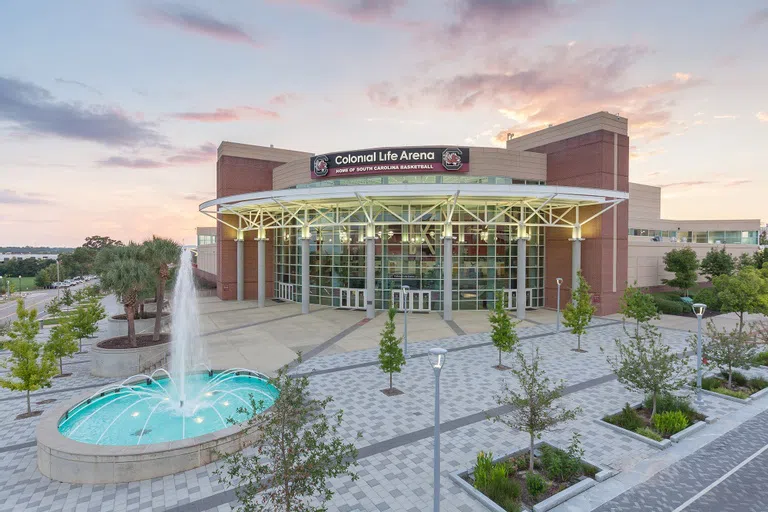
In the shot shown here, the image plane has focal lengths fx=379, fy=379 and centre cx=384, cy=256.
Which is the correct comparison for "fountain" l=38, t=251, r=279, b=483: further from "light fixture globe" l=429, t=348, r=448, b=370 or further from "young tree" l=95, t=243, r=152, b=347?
"light fixture globe" l=429, t=348, r=448, b=370

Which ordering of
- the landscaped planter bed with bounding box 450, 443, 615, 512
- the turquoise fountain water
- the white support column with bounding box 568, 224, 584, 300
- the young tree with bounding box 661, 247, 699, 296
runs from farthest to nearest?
the young tree with bounding box 661, 247, 699, 296
the white support column with bounding box 568, 224, 584, 300
the turquoise fountain water
the landscaped planter bed with bounding box 450, 443, 615, 512

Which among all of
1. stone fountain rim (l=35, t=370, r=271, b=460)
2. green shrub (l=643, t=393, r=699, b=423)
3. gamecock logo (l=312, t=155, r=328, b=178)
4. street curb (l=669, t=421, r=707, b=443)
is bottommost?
street curb (l=669, t=421, r=707, b=443)

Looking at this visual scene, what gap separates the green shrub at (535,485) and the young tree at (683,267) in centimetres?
3693

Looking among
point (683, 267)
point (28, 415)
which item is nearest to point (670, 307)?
point (683, 267)

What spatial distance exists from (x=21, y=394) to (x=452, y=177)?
98.4 feet

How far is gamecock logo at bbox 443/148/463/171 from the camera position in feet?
106

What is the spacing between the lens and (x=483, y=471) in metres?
8.82

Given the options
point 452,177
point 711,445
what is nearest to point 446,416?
point 711,445

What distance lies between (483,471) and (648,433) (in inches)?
236

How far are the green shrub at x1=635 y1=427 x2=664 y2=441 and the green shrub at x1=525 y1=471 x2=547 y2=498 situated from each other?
4.70 metres

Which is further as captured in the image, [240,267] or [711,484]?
[240,267]

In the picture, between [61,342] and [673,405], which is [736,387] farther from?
[61,342]

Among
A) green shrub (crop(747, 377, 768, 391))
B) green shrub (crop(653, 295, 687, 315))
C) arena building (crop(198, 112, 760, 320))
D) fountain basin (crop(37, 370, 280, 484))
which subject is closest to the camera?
fountain basin (crop(37, 370, 280, 484))

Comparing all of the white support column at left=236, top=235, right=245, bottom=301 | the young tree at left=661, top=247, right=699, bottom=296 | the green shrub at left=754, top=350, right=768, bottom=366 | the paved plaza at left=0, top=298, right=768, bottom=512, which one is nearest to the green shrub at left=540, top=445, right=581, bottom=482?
the paved plaza at left=0, top=298, right=768, bottom=512
